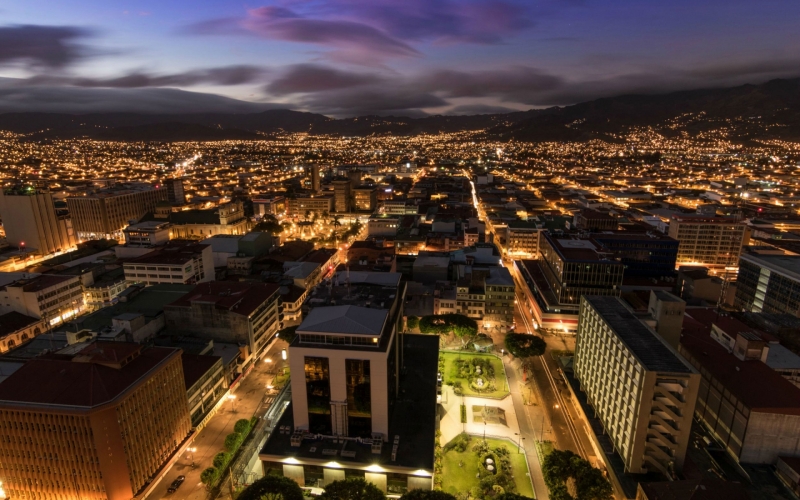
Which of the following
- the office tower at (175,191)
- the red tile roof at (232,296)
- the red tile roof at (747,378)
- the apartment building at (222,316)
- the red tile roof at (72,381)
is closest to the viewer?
the red tile roof at (72,381)

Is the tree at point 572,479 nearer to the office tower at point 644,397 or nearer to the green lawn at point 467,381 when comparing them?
the office tower at point 644,397

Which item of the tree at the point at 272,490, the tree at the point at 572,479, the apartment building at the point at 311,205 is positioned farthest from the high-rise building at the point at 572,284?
the apartment building at the point at 311,205

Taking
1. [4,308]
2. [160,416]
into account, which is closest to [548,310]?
[160,416]

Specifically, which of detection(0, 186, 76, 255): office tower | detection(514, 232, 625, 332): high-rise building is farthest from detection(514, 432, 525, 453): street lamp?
detection(0, 186, 76, 255): office tower

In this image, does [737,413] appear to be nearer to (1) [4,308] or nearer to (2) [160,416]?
(2) [160,416]

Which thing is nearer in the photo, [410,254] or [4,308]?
[4,308]

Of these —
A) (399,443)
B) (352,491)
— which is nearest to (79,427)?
(352,491)
